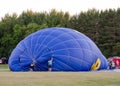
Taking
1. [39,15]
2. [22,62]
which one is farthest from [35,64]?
[39,15]

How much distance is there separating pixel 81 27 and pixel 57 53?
38.9 m

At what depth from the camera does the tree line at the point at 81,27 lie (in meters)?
64.1

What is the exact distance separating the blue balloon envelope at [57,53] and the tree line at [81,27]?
33.1m

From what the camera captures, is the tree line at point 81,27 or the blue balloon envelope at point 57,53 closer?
the blue balloon envelope at point 57,53

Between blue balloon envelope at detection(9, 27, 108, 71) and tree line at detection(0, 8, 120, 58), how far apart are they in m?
33.1

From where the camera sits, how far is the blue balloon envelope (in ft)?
89.7

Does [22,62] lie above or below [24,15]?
below

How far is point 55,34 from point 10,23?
166 ft

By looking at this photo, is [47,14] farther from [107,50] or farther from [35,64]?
[35,64]

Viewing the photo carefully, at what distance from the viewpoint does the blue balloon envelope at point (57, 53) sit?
89.7 ft

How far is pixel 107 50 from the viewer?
63750 mm

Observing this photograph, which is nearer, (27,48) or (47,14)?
(27,48)

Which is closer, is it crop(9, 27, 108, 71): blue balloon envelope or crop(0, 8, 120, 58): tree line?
crop(9, 27, 108, 71): blue balloon envelope

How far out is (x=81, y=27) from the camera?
66.1m
